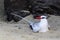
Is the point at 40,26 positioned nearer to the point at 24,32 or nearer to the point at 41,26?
the point at 41,26

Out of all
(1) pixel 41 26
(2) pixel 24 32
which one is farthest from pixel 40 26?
(2) pixel 24 32

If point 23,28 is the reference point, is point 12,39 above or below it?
above

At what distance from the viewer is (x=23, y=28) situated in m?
6.02

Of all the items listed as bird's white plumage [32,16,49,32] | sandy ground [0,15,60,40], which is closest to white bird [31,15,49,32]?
bird's white plumage [32,16,49,32]

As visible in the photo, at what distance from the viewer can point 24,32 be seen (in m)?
5.62

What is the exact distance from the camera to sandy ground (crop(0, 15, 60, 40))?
5121 mm

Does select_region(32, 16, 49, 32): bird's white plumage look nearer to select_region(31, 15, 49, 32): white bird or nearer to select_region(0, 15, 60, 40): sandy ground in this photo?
select_region(31, 15, 49, 32): white bird

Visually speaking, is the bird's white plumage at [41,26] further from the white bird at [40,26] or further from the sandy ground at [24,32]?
the sandy ground at [24,32]

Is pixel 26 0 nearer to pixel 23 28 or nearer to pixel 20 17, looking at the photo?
pixel 20 17

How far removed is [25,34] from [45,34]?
0.49 m

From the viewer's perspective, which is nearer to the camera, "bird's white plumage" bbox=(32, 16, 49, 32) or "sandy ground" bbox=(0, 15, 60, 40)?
"sandy ground" bbox=(0, 15, 60, 40)

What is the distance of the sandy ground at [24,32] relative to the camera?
5121 mm

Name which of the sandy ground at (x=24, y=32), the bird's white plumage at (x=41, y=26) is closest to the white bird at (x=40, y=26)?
the bird's white plumage at (x=41, y=26)

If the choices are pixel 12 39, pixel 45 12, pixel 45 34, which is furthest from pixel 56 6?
pixel 12 39
